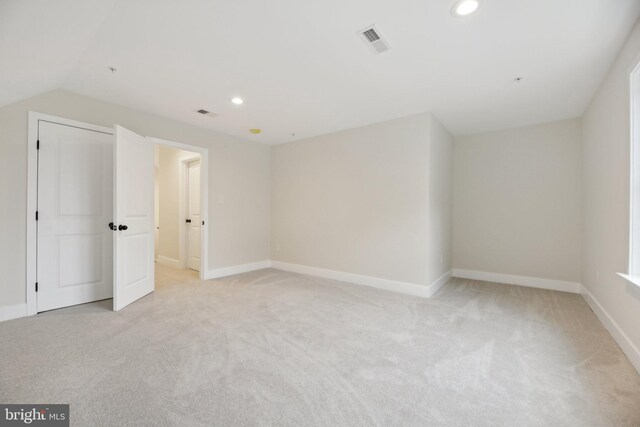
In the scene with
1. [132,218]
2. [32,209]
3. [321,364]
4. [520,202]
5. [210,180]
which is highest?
[210,180]

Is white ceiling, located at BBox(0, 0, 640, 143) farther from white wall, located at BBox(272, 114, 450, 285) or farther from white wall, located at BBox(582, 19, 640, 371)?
white wall, located at BBox(272, 114, 450, 285)

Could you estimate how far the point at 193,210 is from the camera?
17.3 feet

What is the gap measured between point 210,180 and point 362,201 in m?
2.51

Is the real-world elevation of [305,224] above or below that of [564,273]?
above

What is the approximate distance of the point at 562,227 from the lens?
4004 millimetres

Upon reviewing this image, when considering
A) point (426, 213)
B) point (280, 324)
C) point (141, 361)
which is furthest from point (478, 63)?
point (141, 361)

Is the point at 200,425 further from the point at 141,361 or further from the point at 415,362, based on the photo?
the point at 415,362

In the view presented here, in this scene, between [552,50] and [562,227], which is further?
[562,227]

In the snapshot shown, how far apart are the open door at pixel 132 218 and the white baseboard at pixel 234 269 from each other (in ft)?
3.04

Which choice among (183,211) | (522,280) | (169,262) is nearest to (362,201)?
(522,280)

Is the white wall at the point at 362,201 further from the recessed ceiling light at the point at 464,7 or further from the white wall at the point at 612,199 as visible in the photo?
the recessed ceiling light at the point at 464,7

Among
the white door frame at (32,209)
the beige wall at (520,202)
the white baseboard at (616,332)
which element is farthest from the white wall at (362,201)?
the white door frame at (32,209)

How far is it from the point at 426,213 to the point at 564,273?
2.34m

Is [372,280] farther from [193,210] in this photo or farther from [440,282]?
[193,210]
